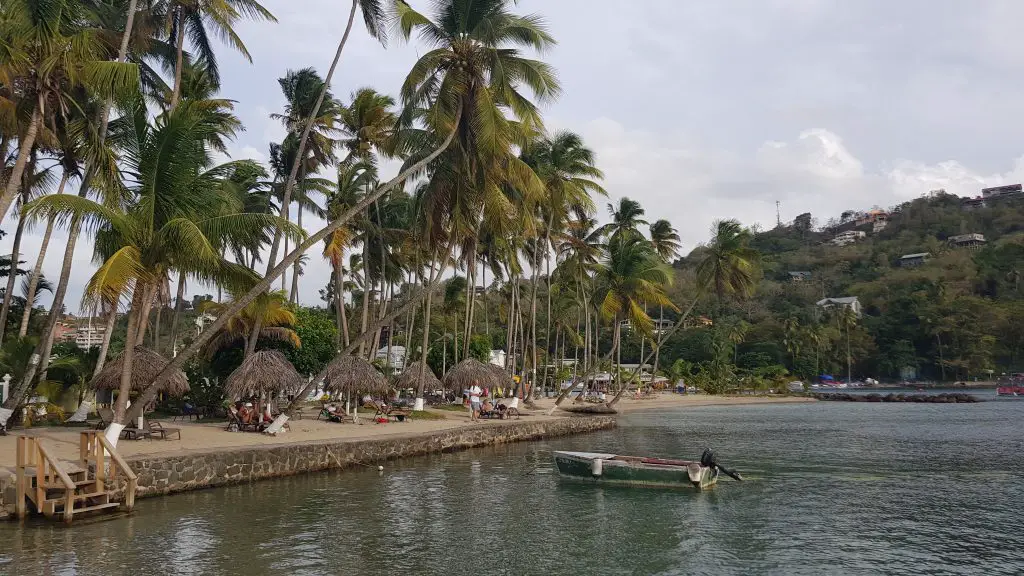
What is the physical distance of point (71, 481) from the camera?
11.8 metres

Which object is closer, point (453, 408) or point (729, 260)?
point (453, 408)

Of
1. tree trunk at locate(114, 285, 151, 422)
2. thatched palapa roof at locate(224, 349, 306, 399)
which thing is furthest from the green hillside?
tree trunk at locate(114, 285, 151, 422)

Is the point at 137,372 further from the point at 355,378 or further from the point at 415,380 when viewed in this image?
the point at 415,380

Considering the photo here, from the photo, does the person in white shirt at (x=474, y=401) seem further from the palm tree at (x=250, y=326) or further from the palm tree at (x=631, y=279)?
the palm tree at (x=631, y=279)

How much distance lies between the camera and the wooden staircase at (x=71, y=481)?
38.4 feet

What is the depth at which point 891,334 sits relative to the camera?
89.8 m

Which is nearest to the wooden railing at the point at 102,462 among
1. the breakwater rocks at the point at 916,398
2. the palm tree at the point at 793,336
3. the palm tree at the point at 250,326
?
the palm tree at the point at 250,326

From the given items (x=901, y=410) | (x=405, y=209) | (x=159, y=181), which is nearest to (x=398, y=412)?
(x=405, y=209)

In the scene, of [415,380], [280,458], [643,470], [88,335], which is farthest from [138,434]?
[415,380]

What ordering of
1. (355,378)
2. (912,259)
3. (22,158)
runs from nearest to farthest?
(22,158), (355,378), (912,259)

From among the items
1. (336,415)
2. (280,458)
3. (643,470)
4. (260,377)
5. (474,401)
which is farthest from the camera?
(474,401)

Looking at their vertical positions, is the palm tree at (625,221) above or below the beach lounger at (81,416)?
above

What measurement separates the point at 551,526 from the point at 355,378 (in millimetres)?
12356

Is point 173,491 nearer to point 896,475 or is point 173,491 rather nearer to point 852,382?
point 896,475
